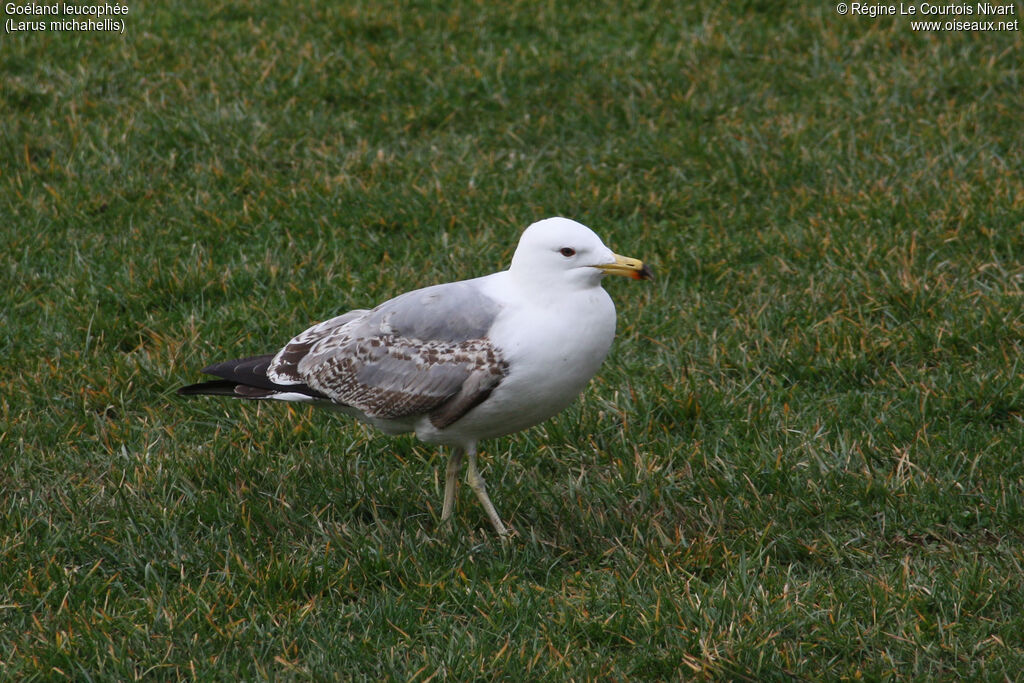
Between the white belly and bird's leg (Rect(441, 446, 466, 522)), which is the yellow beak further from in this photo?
bird's leg (Rect(441, 446, 466, 522))

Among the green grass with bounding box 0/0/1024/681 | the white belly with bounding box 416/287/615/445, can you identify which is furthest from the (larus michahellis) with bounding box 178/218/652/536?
the green grass with bounding box 0/0/1024/681

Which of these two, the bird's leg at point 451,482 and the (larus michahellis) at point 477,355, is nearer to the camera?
the (larus michahellis) at point 477,355

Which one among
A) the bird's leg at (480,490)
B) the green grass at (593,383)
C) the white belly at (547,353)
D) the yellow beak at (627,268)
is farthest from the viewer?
the bird's leg at (480,490)

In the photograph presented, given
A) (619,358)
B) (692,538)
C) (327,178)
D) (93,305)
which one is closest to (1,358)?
(93,305)

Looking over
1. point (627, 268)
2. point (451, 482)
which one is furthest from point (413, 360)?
point (627, 268)

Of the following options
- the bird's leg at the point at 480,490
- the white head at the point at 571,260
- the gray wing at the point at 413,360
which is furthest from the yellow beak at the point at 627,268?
the bird's leg at the point at 480,490

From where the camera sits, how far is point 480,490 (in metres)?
4.37

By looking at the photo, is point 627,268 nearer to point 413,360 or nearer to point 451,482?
point 413,360

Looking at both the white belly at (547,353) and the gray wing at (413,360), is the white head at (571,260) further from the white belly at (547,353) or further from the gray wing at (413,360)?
the gray wing at (413,360)

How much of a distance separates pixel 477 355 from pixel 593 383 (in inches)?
48.5

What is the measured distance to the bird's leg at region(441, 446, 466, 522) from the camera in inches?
173

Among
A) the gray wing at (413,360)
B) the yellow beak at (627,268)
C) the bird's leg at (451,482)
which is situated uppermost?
the yellow beak at (627,268)

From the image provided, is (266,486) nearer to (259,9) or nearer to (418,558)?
(418,558)

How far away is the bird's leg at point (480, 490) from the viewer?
170 inches
